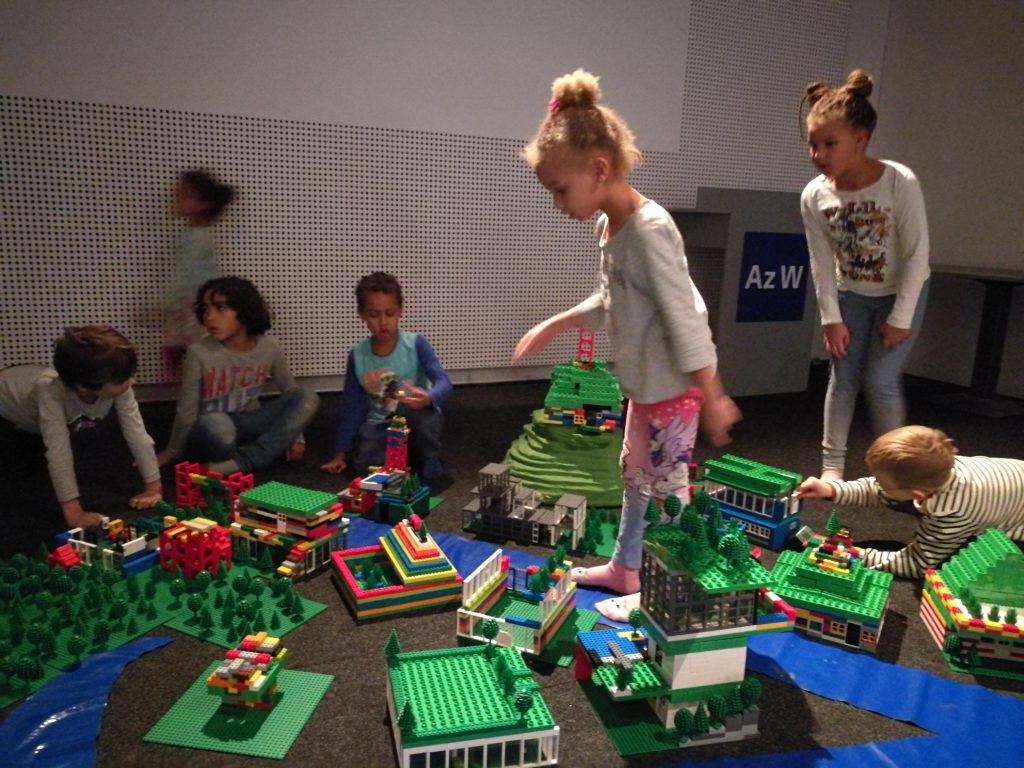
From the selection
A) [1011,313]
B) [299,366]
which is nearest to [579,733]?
[299,366]

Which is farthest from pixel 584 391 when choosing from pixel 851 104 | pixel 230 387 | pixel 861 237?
pixel 230 387

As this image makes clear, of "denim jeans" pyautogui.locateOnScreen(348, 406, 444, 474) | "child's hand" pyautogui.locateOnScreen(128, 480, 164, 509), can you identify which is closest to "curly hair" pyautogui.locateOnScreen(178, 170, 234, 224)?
"denim jeans" pyautogui.locateOnScreen(348, 406, 444, 474)

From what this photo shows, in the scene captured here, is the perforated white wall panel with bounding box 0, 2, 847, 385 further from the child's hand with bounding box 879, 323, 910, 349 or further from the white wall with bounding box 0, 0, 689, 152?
the child's hand with bounding box 879, 323, 910, 349

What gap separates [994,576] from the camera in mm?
2131

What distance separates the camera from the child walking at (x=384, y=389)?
11.0ft

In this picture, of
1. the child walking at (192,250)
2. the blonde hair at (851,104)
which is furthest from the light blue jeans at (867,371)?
the child walking at (192,250)

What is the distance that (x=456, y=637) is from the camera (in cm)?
217

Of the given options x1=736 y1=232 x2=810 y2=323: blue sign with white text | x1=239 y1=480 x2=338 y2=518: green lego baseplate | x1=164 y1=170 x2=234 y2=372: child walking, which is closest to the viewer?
x1=239 y1=480 x2=338 y2=518: green lego baseplate

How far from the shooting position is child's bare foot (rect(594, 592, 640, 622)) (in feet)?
7.33

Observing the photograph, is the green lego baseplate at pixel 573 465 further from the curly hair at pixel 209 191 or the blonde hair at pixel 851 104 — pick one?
the curly hair at pixel 209 191

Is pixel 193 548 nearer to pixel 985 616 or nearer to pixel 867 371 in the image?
pixel 985 616

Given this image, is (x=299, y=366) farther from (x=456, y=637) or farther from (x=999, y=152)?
(x=999, y=152)

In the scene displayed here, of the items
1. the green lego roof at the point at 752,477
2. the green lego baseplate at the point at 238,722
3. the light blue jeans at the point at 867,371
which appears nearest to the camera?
the green lego baseplate at the point at 238,722

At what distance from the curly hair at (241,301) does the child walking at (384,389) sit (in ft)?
1.47
